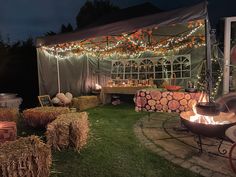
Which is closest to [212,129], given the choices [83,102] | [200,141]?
[200,141]

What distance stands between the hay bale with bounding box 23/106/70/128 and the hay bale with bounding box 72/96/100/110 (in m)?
2.44

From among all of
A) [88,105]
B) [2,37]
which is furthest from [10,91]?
[88,105]

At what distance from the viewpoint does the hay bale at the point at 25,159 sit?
2.20 metres

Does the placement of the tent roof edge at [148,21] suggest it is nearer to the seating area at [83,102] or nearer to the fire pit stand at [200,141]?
the fire pit stand at [200,141]

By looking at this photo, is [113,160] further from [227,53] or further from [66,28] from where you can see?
[66,28]

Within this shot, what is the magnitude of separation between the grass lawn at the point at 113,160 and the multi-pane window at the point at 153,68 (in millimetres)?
5004

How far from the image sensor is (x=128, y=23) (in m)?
4.46

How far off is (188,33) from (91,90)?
478 centimetres

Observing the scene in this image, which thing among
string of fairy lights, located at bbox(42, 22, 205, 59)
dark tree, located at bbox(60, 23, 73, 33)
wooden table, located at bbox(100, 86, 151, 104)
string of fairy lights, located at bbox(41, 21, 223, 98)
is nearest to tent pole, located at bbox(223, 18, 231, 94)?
string of fairy lights, located at bbox(41, 21, 223, 98)

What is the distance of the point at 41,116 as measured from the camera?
4773 mm

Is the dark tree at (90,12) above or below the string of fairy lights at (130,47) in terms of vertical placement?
above

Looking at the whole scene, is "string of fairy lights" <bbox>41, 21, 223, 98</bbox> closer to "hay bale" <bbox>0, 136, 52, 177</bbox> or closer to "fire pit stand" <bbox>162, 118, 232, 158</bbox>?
"fire pit stand" <bbox>162, 118, 232, 158</bbox>

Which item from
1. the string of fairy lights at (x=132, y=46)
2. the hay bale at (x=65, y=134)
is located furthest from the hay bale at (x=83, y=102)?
the hay bale at (x=65, y=134)

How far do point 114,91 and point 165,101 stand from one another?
264cm
